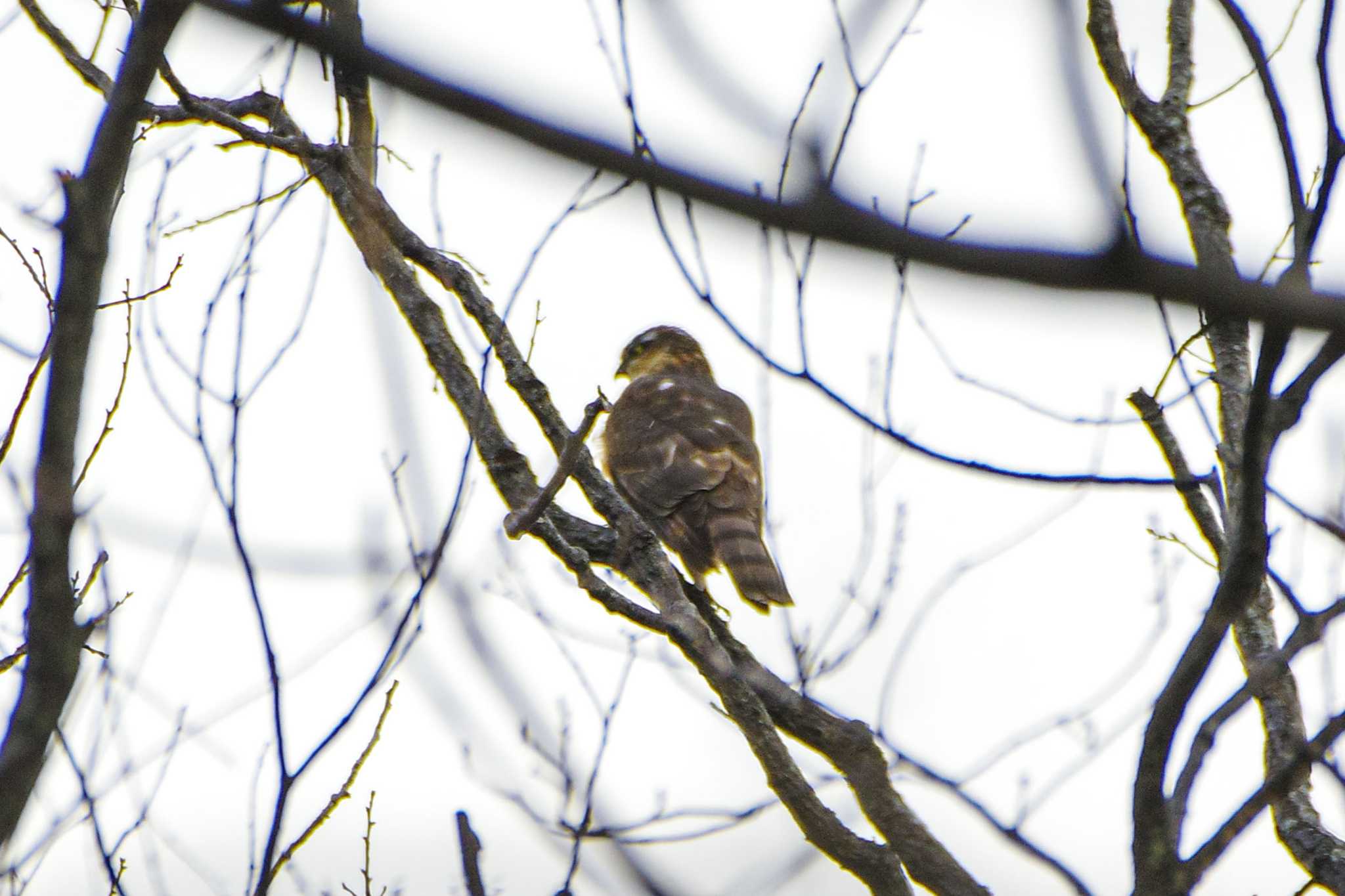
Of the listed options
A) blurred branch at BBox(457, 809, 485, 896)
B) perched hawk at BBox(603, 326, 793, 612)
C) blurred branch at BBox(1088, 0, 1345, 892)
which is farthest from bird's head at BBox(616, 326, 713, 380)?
blurred branch at BBox(457, 809, 485, 896)

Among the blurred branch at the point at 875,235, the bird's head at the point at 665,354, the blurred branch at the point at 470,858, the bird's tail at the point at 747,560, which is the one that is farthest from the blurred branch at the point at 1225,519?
the bird's head at the point at 665,354

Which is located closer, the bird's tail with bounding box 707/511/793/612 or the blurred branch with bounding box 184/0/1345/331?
the blurred branch with bounding box 184/0/1345/331

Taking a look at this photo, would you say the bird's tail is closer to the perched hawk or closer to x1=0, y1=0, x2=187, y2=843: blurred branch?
the perched hawk

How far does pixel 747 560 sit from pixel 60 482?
4335 millimetres

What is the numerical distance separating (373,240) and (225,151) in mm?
811

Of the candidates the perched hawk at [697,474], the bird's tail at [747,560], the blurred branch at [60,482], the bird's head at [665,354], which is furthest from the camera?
the bird's head at [665,354]

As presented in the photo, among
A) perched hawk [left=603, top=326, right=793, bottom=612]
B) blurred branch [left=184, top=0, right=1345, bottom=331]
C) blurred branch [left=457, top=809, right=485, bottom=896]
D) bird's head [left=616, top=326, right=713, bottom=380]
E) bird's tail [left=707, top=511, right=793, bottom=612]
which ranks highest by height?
bird's head [left=616, top=326, right=713, bottom=380]

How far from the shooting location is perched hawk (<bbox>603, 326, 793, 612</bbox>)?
19.3 ft

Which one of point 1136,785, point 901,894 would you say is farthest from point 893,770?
point 1136,785

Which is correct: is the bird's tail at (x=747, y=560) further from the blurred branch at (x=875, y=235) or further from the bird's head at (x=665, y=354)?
the blurred branch at (x=875, y=235)

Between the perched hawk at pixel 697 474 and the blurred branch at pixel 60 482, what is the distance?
13.4ft

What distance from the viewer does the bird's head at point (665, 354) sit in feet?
27.4

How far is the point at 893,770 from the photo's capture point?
3.14 m

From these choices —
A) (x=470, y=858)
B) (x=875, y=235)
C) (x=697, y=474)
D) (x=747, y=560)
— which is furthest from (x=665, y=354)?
(x=875, y=235)
